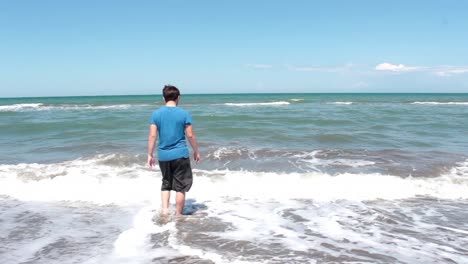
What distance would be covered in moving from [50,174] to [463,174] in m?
8.62

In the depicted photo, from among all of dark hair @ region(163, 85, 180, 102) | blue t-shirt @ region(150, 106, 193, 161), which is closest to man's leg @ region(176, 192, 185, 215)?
blue t-shirt @ region(150, 106, 193, 161)

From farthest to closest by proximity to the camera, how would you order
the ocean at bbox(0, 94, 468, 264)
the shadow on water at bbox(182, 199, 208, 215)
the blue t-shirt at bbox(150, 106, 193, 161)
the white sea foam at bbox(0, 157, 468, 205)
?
1. the white sea foam at bbox(0, 157, 468, 205)
2. the shadow on water at bbox(182, 199, 208, 215)
3. the blue t-shirt at bbox(150, 106, 193, 161)
4. the ocean at bbox(0, 94, 468, 264)

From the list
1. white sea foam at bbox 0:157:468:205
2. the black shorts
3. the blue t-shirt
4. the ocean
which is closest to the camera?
the ocean

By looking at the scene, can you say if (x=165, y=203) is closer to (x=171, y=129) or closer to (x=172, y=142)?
(x=172, y=142)

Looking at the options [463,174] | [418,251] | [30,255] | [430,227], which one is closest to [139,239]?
[30,255]

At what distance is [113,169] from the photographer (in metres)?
9.16

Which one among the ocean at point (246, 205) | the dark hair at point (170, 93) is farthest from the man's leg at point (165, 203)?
the dark hair at point (170, 93)

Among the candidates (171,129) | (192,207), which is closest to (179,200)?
(192,207)

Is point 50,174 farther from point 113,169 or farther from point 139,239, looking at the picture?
point 139,239

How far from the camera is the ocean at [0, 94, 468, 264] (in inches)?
178

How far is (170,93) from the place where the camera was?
536cm

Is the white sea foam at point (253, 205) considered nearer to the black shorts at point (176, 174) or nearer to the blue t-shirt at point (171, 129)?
the black shorts at point (176, 174)

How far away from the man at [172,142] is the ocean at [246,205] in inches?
18.1

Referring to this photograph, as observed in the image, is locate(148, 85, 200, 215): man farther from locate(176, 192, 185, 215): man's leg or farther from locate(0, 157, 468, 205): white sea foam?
locate(0, 157, 468, 205): white sea foam
